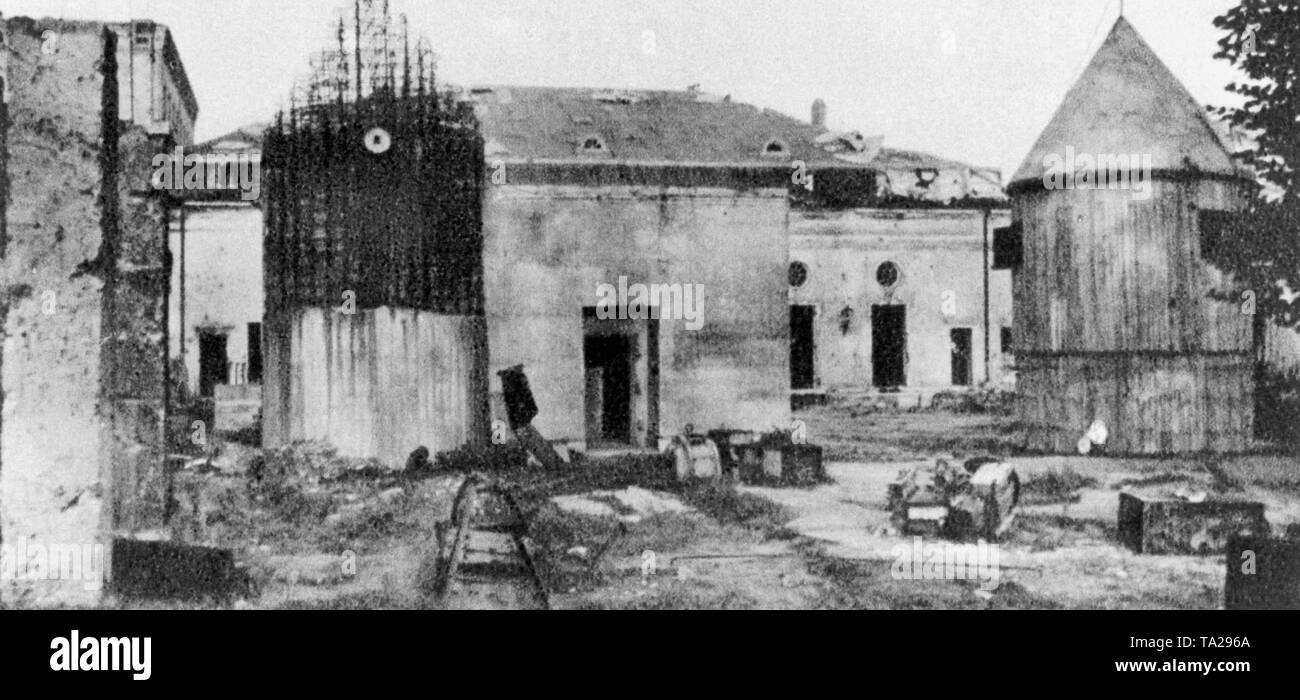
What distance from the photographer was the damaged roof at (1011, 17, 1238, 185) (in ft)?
19.6

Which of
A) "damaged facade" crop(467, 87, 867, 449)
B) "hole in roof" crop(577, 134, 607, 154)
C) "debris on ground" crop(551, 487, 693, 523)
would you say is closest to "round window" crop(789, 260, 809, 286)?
"damaged facade" crop(467, 87, 867, 449)

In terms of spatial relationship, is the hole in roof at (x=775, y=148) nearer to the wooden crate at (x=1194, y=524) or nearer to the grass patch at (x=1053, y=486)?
the grass patch at (x=1053, y=486)

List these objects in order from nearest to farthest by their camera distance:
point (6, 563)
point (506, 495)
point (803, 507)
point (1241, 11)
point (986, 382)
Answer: point (6, 563)
point (506, 495)
point (1241, 11)
point (803, 507)
point (986, 382)

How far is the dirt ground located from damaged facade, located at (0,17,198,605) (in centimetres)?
50

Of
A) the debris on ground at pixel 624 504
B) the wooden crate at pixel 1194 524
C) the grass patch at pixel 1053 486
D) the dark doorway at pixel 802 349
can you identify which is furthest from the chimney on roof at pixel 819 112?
the wooden crate at pixel 1194 524

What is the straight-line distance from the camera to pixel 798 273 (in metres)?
7.69

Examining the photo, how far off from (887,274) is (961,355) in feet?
3.63

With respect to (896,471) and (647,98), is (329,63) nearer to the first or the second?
(647,98)

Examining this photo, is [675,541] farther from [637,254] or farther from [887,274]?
[887,274]

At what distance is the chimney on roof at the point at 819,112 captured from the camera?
588cm

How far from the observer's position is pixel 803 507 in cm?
597

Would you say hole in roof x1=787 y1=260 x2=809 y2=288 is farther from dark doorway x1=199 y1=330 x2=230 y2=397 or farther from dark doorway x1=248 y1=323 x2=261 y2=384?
dark doorway x1=199 y1=330 x2=230 y2=397
